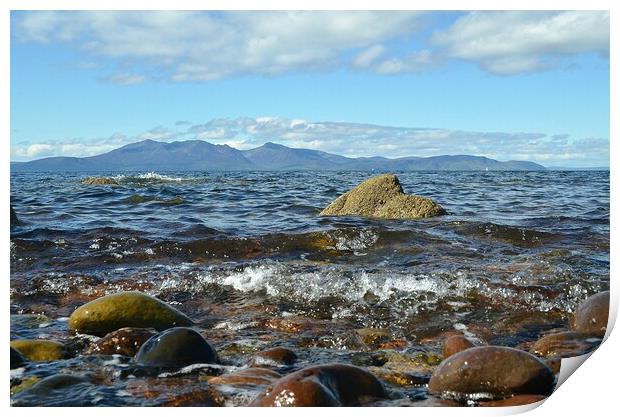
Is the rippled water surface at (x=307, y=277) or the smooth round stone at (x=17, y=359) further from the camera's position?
the rippled water surface at (x=307, y=277)

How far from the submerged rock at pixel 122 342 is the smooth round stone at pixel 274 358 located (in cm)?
99

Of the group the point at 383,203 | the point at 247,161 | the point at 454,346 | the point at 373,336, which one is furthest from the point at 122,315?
the point at 247,161

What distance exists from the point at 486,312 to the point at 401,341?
135cm

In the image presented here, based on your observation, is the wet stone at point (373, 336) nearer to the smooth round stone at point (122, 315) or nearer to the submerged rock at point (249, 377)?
the submerged rock at point (249, 377)

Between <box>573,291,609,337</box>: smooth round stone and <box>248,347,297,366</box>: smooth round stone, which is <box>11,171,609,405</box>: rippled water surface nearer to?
<box>248,347,297,366</box>: smooth round stone

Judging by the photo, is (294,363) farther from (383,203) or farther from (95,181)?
(95,181)

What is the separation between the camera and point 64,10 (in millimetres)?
4727

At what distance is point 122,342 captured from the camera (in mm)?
4605

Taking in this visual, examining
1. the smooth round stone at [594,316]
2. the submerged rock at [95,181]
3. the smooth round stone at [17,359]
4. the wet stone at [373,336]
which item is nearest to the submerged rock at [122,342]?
the smooth round stone at [17,359]

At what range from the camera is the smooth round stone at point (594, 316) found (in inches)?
199

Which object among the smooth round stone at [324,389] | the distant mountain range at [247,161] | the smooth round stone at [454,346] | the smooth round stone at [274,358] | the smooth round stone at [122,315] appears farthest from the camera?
the distant mountain range at [247,161]

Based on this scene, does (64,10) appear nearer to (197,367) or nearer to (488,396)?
(197,367)
